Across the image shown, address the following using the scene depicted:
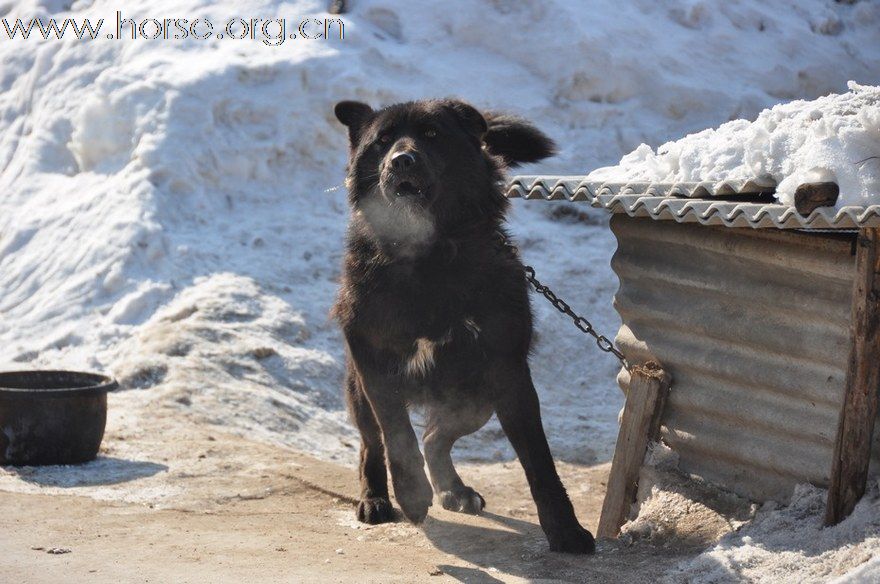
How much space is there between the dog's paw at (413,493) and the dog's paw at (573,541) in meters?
0.64

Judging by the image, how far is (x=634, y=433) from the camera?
5.45 metres

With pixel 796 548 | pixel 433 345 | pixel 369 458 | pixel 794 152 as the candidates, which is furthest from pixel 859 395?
pixel 369 458

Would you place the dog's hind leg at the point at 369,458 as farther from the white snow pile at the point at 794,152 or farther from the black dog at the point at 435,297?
the white snow pile at the point at 794,152

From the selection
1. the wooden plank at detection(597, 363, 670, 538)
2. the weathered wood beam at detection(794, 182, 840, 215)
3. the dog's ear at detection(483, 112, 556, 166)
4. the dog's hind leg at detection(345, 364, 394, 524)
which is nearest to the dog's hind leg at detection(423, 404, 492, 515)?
the dog's hind leg at detection(345, 364, 394, 524)

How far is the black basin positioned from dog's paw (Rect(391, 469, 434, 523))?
86.5 inches

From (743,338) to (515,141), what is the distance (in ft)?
5.53

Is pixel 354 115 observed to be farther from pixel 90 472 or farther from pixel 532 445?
pixel 90 472

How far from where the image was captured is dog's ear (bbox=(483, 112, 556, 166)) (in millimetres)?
5906

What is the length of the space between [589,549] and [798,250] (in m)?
1.60

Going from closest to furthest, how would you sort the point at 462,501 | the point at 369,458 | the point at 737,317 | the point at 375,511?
the point at 737,317
the point at 375,511
the point at 369,458
the point at 462,501

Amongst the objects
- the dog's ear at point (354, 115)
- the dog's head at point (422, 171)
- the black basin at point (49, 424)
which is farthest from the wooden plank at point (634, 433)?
the black basin at point (49, 424)

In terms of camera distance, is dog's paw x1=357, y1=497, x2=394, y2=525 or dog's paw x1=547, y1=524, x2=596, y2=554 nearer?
dog's paw x1=547, y1=524, x2=596, y2=554

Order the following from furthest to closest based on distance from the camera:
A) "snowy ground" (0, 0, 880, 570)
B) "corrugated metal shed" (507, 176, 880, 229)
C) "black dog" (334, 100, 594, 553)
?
"snowy ground" (0, 0, 880, 570) → "black dog" (334, 100, 594, 553) → "corrugated metal shed" (507, 176, 880, 229)

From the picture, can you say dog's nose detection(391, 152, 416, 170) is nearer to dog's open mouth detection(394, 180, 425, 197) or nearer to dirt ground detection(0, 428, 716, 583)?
dog's open mouth detection(394, 180, 425, 197)
